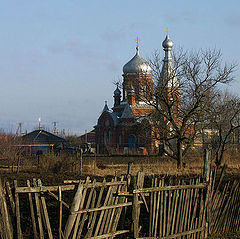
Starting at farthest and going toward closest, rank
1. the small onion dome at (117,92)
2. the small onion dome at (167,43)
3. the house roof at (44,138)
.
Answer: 1. the house roof at (44,138)
2. the small onion dome at (117,92)
3. the small onion dome at (167,43)

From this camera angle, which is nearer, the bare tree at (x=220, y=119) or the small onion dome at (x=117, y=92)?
the bare tree at (x=220, y=119)

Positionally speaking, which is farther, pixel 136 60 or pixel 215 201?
pixel 136 60

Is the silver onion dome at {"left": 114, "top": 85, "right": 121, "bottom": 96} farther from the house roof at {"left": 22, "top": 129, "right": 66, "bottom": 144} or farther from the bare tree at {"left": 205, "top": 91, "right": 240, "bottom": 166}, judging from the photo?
the bare tree at {"left": 205, "top": 91, "right": 240, "bottom": 166}

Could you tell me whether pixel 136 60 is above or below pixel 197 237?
above

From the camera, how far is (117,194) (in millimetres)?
6754

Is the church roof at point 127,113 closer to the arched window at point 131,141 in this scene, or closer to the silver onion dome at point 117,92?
the arched window at point 131,141

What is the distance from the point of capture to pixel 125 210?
24.3 ft

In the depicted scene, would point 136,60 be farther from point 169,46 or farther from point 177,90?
point 177,90

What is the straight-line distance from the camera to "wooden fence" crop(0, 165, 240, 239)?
5.82 meters

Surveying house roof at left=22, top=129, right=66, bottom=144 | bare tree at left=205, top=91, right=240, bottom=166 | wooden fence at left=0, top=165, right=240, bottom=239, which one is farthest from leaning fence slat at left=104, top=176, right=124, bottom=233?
house roof at left=22, top=129, right=66, bottom=144

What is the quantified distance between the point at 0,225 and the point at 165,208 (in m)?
2.87

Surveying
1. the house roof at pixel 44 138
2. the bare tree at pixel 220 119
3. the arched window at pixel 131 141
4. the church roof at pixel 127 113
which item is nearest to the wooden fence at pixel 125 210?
the bare tree at pixel 220 119

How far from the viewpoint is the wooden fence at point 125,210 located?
229 inches

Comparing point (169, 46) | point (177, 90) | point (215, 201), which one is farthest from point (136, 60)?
point (215, 201)
